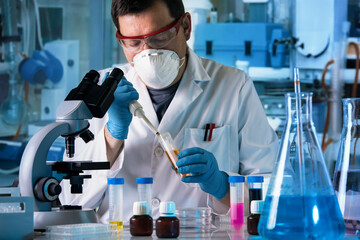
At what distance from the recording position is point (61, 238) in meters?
1.09

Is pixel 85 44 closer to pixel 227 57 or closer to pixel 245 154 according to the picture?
pixel 227 57

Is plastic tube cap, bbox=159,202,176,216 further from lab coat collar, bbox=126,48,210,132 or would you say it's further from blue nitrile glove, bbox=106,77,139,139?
lab coat collar, bbox=126,48,210,132

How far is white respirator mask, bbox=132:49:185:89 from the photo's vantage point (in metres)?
1.94

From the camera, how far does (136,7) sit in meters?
1.93

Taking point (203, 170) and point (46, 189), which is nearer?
point (46, 189)

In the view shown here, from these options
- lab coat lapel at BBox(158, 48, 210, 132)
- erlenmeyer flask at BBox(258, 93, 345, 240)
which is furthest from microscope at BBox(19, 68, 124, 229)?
lab coat lapel at BBox(158, 48, 210, 132)

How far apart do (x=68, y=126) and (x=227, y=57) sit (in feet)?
7.16

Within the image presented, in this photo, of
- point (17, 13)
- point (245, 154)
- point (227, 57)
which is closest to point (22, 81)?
point (17, 13)

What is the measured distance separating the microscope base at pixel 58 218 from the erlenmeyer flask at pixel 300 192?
16.7 inches

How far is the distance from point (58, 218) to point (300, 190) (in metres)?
0.52

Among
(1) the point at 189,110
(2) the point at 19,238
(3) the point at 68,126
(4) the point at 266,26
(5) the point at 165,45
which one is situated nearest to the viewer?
(2) the point at 19,238

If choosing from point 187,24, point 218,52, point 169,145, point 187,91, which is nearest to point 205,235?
point 169,145

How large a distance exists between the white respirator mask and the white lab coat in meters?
0.10

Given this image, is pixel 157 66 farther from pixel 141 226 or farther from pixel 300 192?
pixel 300 192
